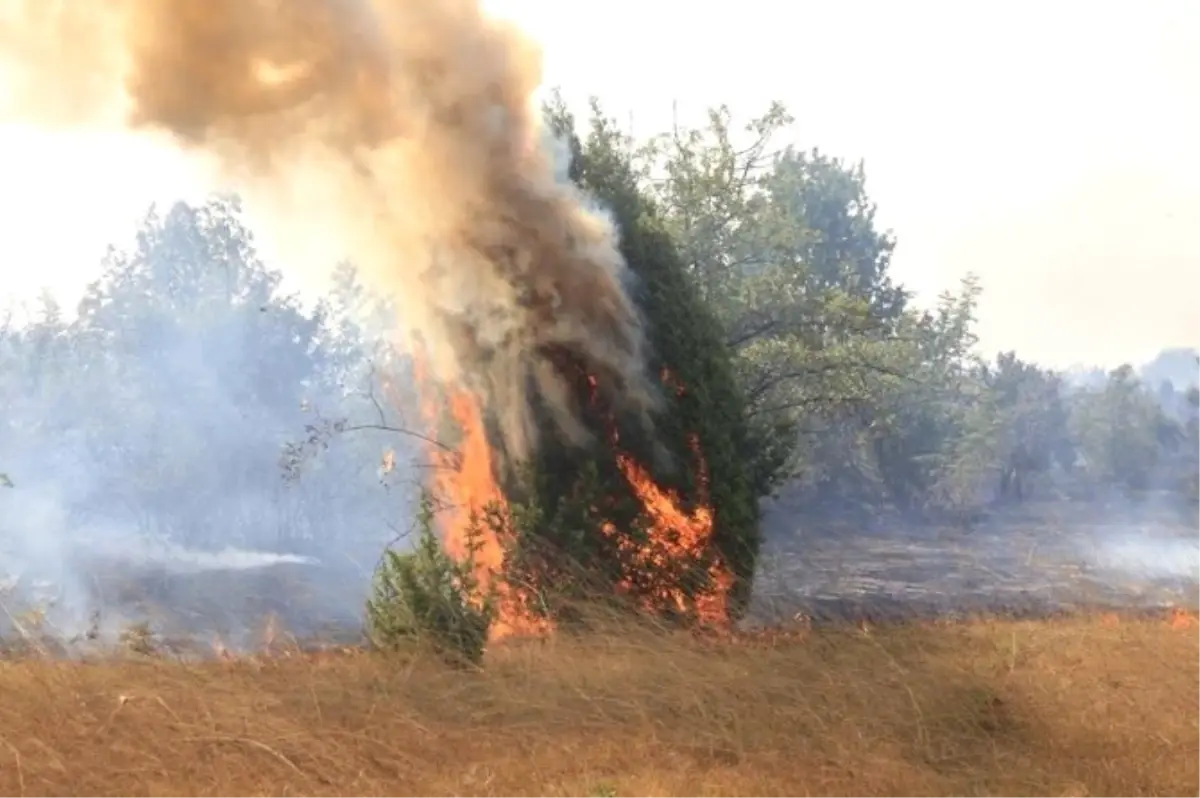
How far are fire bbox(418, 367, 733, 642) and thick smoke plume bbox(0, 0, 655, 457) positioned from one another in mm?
439

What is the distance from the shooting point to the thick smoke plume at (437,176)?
10773 mm

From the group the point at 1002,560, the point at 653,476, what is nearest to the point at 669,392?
the point at 653,476

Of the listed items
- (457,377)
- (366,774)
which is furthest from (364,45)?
(366,774)

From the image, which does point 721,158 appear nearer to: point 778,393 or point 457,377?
point 778,393

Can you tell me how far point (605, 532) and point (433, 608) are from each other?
1828 millimetres

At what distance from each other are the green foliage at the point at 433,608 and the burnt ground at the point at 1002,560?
20.5 feet

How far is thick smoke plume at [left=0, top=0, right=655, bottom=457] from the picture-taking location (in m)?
10.8

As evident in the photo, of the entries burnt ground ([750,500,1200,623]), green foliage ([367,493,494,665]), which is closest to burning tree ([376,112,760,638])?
green foliage ([367,493,494,665])

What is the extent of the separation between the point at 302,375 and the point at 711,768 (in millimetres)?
32284

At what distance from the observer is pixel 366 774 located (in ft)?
23.5

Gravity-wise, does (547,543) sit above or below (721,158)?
below

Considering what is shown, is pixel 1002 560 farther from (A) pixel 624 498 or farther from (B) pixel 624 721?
(B) pixel 624 721

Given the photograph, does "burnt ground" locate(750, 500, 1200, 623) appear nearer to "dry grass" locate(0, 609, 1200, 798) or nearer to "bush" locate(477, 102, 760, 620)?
"bush" locate(477, 102, 760, 620)

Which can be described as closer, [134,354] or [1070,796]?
[1070,796]
